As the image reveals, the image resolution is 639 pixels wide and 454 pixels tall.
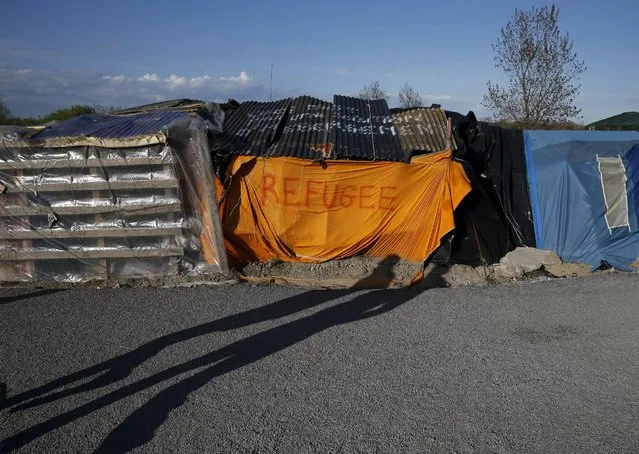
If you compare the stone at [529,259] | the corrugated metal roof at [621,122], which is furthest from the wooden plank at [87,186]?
the corrugated metal roof at [621,122]

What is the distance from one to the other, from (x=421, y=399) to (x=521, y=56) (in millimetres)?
16413

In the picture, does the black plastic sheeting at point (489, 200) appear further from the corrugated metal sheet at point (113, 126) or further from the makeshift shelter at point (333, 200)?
the corrugated metal sheet at point (113, 126)

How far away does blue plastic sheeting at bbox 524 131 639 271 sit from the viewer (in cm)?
931

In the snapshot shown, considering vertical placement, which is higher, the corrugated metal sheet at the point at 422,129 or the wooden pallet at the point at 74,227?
the corrugated metal sheet at the point at 422,129

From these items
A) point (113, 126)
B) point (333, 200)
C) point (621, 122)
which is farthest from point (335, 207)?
point (621, 122)

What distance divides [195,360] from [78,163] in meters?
4.45

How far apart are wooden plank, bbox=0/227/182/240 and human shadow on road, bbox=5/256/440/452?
238 cm

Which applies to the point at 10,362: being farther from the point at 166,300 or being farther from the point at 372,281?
the point at 372,281

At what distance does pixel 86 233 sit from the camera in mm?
8438

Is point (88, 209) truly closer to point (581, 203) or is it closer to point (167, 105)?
point (167, 105)

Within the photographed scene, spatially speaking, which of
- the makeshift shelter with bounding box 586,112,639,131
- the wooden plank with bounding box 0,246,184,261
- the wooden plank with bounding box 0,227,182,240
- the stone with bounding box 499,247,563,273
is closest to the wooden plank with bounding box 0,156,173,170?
the wooden plank with bounding box 0,227,182,240

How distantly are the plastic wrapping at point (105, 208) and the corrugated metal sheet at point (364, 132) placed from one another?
2.33 meters

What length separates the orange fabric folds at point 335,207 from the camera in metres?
8.96

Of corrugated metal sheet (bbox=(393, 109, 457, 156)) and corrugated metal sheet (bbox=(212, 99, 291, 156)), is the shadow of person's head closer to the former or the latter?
corrugated metal sheet (bbox=(393, 109, 457, 156))
